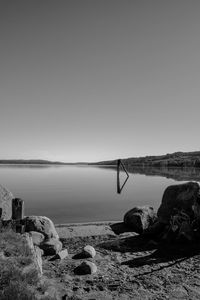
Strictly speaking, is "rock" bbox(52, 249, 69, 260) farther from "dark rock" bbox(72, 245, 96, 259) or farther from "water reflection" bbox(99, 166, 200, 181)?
"water reflection" bbox(99, 166, 200, 181)

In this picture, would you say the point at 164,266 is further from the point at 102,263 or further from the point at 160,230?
the point at 160,230

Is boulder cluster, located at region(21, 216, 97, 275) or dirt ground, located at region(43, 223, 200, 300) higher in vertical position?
boulder cluster, located at region(21, 216, 97, 275)

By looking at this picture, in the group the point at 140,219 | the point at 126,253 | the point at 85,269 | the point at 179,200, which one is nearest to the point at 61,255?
the point at 85,269

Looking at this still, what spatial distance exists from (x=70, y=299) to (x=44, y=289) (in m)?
0.59

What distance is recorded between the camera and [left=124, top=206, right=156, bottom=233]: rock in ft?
42.8

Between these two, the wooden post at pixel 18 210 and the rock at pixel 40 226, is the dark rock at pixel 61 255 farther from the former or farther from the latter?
the wooden post at pixel 18 210

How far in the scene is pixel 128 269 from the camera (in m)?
8.31

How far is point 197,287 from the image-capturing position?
23.6 feet

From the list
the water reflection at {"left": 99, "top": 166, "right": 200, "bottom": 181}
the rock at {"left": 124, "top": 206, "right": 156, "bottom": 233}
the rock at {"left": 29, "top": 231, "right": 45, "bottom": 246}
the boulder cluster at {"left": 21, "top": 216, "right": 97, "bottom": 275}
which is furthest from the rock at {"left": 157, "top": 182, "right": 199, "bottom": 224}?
the water reflection at {"left": 99, "top": 166, "right": 200, "bottom": 181}

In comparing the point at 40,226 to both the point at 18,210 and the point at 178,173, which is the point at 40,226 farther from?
the point at 178,173

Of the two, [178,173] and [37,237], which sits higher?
[178,173]

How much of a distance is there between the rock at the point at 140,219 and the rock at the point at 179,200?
438mm

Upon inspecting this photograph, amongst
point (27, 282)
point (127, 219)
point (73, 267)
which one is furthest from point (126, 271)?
point (127, 219)

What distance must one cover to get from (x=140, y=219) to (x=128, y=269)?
5011 millimetres
